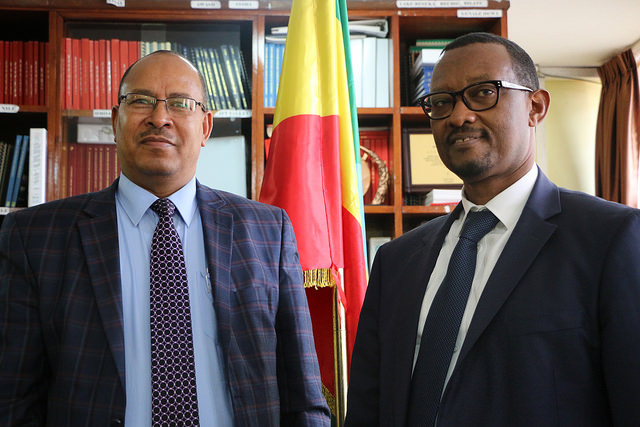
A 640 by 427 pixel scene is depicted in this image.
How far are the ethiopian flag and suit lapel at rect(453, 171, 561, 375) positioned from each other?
84 cm

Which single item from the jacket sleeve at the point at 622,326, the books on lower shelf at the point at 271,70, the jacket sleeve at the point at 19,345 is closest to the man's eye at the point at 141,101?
the jacket sleeve at the point at 19,345

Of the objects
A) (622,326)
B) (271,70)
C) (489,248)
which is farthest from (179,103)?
(271,70)

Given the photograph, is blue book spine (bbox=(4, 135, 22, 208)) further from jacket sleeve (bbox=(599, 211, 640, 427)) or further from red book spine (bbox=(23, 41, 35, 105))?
jacket sleeve (bbox=(599, 211, 640, 427))

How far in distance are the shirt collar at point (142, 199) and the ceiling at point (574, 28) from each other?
2.69m

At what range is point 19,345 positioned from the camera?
120 centimetres

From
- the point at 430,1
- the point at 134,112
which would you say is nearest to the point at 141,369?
the point at 134,112

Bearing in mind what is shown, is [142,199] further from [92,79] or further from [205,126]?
[92,79]

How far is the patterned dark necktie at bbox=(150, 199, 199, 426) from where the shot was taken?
4.00 ft

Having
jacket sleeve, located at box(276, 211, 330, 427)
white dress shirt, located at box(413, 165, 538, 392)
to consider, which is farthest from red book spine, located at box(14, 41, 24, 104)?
white dress shirt, located at box(413, 165, 538, 392)

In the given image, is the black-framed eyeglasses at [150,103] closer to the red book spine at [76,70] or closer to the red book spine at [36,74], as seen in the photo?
the red book spine at [76,70]

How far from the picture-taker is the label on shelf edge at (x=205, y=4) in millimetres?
2701

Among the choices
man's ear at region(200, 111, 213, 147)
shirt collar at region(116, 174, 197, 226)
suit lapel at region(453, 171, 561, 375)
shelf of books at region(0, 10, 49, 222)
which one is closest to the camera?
suit lapel at region(453, 171, 561, 375)

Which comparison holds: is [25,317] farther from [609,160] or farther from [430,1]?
[609,160]

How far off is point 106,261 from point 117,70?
1707 mm
